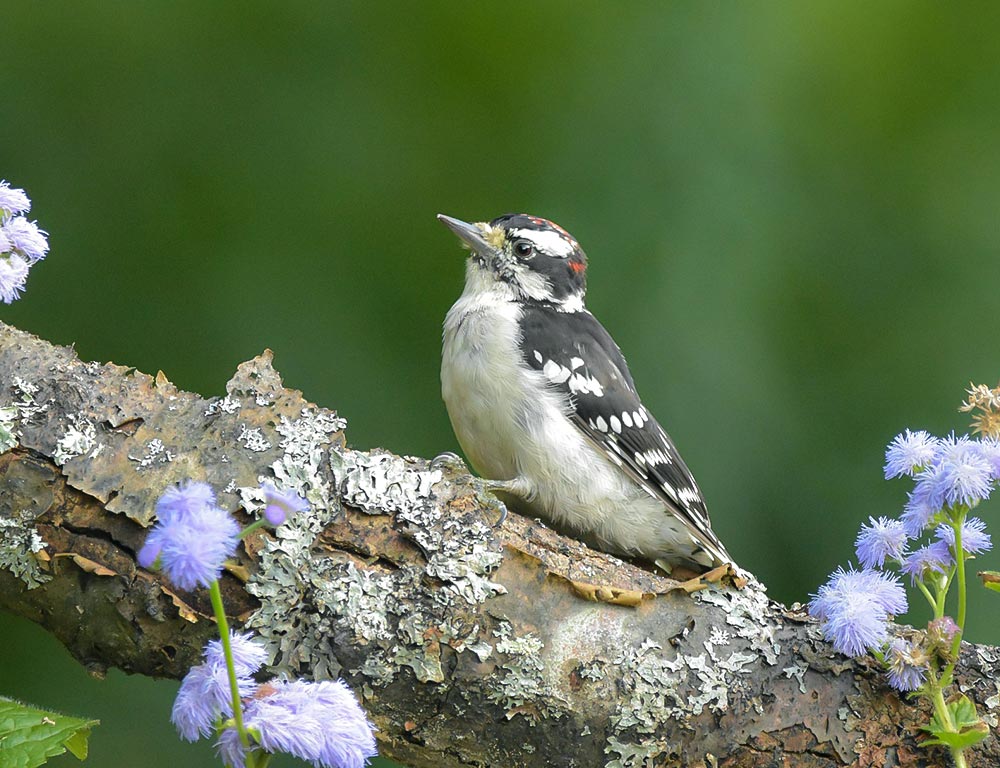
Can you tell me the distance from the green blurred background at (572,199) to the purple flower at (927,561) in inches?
67.2

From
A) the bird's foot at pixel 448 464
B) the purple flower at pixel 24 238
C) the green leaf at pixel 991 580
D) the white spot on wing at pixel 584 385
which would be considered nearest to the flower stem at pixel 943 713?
the green leaf at pixel 991 580

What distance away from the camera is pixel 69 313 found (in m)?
3.69

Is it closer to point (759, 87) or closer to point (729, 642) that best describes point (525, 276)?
point (759, 87)

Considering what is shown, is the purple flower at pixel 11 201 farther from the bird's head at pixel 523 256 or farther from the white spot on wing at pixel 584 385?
the bird's head at pixel 523 256

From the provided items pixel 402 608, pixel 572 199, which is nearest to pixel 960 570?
pixel 402 608

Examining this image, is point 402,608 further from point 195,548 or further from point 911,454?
point 911,454

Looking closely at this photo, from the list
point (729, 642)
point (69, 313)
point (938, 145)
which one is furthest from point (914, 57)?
point (69, 313)

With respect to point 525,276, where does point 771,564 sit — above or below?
below

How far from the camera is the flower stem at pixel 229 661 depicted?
1209 millimetres

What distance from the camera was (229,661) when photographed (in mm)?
1245

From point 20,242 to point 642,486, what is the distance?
1797 mm

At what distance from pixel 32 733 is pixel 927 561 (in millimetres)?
1401

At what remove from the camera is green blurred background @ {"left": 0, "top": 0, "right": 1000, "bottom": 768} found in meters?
3.72

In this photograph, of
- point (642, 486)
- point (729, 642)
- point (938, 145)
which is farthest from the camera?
point (938, 145)
